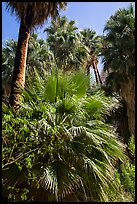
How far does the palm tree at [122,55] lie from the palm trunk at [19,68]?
26.2 ft

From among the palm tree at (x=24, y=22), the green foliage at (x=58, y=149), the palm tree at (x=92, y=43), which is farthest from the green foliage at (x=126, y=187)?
the palm tree at (x=92, y=43)

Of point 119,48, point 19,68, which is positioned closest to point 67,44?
point 119,48

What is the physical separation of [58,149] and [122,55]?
34.3 ft

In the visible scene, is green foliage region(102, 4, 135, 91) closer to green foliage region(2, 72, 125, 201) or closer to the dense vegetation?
the dense vegetation

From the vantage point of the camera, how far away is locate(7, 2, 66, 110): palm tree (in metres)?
7.70

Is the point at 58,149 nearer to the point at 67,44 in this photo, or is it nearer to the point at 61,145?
the point at 61,145

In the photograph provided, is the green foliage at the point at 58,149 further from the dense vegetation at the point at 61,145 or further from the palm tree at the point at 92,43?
the palm tree at the point at 92,43

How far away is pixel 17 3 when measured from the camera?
837cm

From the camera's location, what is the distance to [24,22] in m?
8.34

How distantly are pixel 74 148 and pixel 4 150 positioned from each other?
5.04ft

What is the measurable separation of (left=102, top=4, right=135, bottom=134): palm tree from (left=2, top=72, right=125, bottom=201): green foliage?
849cm

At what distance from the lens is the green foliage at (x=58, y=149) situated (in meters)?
5.53

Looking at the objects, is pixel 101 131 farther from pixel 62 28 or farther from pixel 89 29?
pixel 89 29

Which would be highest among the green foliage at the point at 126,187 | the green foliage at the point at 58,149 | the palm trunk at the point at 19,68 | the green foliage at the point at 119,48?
the green foliage at the point at 119,48
